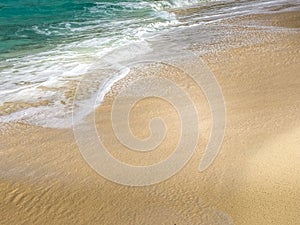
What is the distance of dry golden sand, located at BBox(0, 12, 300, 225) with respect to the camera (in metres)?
3.63

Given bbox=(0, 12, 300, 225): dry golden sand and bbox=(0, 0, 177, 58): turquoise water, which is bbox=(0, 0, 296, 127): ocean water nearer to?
bbox=(0, 0, 177, 58): turquoise water

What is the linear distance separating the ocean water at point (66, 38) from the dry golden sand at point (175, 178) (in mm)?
938

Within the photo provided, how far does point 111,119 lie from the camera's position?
5.56 metres

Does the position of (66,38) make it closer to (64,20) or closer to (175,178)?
(64,20)

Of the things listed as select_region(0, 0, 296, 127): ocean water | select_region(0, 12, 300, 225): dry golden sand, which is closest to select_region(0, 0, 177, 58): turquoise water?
select_region(0, 0, 296, 127): ocean water

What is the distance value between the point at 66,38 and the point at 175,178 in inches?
332

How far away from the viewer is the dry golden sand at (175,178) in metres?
3.63

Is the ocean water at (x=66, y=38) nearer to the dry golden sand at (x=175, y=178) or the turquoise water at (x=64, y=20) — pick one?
the turquoise water at (x=64, y=20)

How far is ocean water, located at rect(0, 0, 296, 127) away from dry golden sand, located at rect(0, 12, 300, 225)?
0.94m

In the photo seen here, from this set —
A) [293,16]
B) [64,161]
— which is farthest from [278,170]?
[293,16]

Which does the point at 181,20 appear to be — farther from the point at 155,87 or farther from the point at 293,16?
the point at 155,87

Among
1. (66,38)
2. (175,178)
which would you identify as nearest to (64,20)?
(66,38)

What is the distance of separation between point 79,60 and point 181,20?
5380 millimetres

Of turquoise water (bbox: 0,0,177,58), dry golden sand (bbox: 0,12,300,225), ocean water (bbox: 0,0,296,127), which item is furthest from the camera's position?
turquoise water (bbox: 0,0,177,58)
